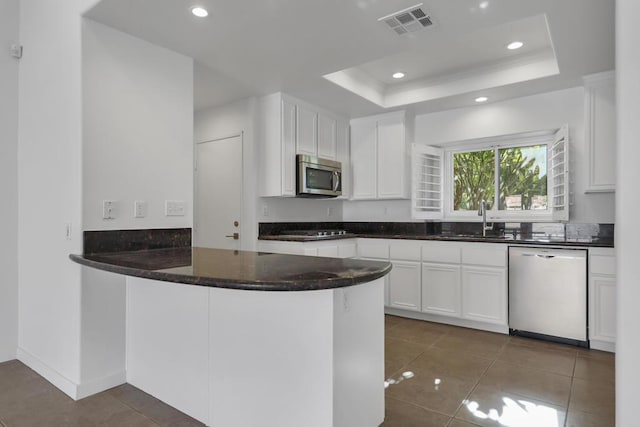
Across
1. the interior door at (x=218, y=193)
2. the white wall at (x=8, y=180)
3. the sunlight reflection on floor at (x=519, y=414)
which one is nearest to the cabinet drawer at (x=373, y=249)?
the interior door at (x=218, y=193)

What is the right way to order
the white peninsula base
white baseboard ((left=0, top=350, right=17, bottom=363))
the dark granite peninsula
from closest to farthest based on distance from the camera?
1. the white peninsula base
2. white baseboard ((left=0, top=350, right=17, bottom=363))
3. the dark granite peninsula

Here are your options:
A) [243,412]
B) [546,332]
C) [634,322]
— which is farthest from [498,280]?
[243,412]

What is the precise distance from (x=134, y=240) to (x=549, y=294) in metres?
3.46

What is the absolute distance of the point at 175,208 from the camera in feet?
9.02

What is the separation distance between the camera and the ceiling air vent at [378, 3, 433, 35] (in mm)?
2232

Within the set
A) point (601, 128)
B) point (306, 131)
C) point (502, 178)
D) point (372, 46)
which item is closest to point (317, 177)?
point (306, 131)

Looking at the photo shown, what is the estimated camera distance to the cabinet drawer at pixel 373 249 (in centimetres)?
421

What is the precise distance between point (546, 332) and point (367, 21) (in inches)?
120

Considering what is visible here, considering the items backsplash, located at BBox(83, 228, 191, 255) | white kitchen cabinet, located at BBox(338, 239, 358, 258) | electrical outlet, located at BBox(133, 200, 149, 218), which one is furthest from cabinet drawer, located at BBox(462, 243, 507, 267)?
electrical outlet, located at BBox(133, 200, 149, 218)

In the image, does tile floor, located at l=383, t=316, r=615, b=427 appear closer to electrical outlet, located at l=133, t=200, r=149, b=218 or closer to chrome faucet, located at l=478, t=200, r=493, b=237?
chrome faucet, located at l=478, t=200, r=493, b=237

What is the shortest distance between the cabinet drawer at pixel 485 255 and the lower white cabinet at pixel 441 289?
0.54 ft

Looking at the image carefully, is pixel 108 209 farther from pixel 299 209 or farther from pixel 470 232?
pixel 470 232

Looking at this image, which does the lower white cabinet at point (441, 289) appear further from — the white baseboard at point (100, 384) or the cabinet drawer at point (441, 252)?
the white baseboard at point (100, 384)

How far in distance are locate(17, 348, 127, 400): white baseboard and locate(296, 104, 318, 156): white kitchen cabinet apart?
105 inches
